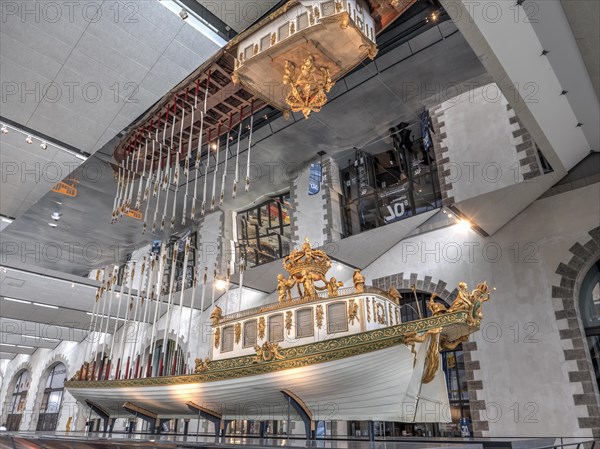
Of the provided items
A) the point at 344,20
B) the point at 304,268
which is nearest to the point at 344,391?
the point at 304,268

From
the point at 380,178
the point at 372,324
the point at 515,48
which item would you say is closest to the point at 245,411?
the point at 372,324

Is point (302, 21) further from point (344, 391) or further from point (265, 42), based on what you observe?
point (344, 391)

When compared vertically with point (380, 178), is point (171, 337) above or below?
below

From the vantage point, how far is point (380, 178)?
1524 centimetres

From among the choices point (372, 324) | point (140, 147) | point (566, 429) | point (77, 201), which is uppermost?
point (77, 201)

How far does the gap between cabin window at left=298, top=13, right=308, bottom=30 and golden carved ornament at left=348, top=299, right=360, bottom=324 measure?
180 inches

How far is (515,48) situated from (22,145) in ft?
29.8

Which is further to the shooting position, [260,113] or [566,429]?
[260,113]

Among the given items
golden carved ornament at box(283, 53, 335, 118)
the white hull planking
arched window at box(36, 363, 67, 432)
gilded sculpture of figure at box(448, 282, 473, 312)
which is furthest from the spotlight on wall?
arched window at box(36, 363, 67, 432)

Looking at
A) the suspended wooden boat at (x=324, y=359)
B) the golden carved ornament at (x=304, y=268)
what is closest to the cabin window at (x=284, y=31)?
the golden carved ornament at (x=304, y=268)

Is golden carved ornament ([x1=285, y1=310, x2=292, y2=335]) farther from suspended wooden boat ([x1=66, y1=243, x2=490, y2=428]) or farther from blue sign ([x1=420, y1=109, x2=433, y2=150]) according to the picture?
blue sign ([x1=420, y1=109, x2=433, y2=150])

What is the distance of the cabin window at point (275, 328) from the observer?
7.76 meters

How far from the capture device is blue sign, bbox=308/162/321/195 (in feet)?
46.2

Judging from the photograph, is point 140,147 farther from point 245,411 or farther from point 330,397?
point 330,397
